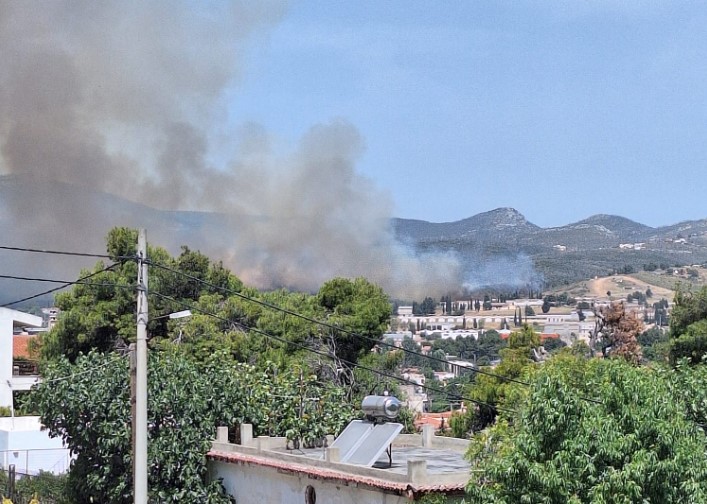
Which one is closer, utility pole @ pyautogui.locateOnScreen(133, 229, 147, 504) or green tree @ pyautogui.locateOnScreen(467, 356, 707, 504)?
green tree @ pyautogui.locateOnScreen(467, 356, 707, 504)

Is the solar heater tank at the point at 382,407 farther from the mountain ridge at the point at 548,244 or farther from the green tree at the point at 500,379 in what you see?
the mountain ridge at the point at 548,244

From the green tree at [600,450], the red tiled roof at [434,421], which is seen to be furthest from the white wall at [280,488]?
the red tiled roof at [434,421]

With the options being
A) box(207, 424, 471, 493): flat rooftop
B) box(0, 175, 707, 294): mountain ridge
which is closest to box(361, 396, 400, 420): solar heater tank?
box(207, 424, 471, 493): flat rooftop

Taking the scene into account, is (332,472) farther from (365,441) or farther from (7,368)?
(7,368)

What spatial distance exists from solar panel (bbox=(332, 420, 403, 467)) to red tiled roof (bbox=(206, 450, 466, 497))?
447mm

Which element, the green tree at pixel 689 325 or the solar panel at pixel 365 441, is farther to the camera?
the green tree at pixel 689 325

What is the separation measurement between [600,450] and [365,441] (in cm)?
573

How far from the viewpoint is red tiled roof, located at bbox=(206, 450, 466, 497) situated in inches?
690

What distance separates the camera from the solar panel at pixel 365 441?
19562mm

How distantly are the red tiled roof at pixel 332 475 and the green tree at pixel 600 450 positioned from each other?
100cm

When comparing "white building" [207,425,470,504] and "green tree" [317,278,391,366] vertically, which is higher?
"green tree" [317,278,391,366]

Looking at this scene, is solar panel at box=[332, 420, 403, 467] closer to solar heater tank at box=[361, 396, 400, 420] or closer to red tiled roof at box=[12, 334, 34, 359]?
solar heater tank at box=[361, 396, 400, 420]

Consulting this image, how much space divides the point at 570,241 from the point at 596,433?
15941cm

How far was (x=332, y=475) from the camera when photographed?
1930cm
